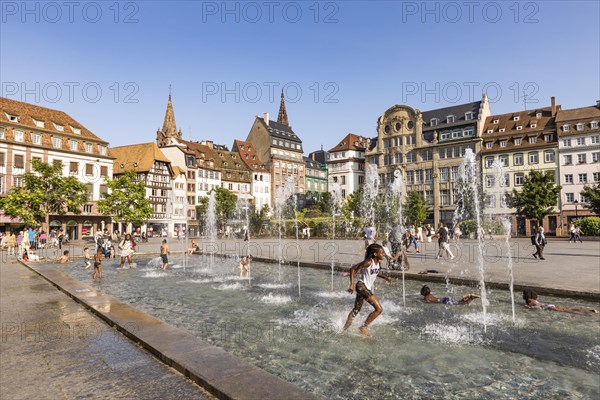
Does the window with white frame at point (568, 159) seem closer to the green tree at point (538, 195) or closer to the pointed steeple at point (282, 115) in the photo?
the green tree at point (538, 195)

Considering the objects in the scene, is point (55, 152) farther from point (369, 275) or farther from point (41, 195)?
point (369, 275)

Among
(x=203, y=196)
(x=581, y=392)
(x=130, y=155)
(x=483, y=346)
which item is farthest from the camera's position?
(x=203, y=196)

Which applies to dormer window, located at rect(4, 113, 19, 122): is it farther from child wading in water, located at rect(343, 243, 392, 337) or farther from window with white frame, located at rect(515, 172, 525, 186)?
window with white frame, located at rect(515, 172, 525, 186)

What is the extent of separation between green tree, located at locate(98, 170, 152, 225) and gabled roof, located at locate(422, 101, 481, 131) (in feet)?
155

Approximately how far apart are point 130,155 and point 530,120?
6291 cm

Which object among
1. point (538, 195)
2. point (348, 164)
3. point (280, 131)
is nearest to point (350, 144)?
point (348, 164)

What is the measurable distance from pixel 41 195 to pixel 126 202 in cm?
1239

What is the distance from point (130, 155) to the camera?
6906cm

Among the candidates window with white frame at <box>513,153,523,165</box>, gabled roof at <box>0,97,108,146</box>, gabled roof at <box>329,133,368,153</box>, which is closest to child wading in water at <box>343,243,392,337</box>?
gabled roof at <box>0,97,108,146</box>

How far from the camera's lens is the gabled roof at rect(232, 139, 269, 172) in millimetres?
90188

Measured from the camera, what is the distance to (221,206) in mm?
71125

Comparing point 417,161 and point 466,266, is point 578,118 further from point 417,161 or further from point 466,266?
point 466,266

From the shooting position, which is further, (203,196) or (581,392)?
(203,196)

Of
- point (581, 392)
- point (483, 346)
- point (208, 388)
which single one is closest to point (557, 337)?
point (483, 346)
